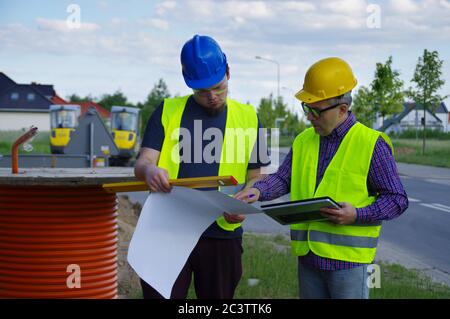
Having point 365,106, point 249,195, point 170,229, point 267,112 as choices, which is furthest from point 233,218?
point 267,112

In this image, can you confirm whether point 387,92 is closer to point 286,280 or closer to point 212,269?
point 286,280

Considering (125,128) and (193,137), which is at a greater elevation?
(193,137)

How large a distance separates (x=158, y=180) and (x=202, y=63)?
645 mm

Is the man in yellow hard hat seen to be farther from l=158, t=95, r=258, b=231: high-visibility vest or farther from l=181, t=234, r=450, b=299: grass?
l=181, t=234, r=450, b=299: grass

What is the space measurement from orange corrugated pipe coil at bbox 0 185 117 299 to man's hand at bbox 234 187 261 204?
2.15 meters

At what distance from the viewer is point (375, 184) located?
13.2ft

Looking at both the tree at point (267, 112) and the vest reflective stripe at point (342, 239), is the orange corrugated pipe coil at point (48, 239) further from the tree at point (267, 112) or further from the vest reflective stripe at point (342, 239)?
the tree at point (267, 112)

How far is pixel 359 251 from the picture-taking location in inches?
158

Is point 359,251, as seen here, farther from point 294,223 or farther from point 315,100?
point 315,100

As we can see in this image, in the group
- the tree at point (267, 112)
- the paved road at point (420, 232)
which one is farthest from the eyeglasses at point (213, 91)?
the tree at point (267, 112)

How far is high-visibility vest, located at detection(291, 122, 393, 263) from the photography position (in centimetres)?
400
